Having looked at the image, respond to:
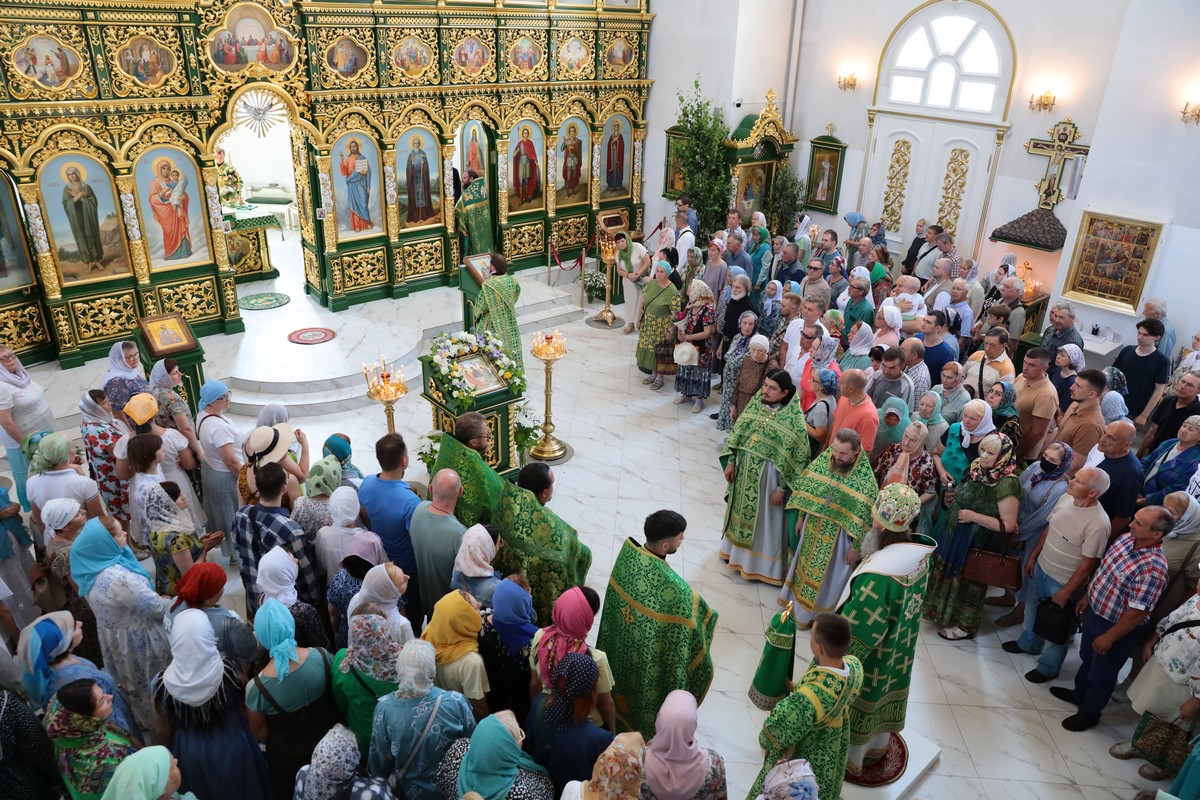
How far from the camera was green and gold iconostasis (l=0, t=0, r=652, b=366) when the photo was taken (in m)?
9.42

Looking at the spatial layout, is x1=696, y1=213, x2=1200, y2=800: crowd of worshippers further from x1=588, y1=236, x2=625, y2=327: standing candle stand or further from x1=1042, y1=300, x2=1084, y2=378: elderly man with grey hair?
x1=588, y1=236, x2=625, y2=327: standing candle stand

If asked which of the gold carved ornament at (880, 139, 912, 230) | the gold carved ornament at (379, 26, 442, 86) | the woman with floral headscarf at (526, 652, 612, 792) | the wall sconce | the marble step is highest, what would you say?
the gold carved ornament at (379, 26, 442, 86)

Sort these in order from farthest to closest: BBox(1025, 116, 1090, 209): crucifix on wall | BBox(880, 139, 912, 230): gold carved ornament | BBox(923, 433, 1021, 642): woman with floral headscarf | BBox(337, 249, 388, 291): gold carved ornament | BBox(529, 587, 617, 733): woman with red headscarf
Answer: BBox(880, 139, 912, 230): gold carved ornament → BBox(337, 249, 388, 291): gold carved ornament → BBox(1025, 116, 1090, 209): crucifix on wall → BBox(923, 433, 1021, 642): woman with floral headscarf → BBox(529, 587, 617, 733): woman with red headscarf

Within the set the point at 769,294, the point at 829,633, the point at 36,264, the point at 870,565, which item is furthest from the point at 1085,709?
the point at 36,264

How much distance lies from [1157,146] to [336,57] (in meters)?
10.7

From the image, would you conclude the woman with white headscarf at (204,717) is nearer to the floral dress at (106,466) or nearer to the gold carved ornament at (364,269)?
the floral dress at (106,466)

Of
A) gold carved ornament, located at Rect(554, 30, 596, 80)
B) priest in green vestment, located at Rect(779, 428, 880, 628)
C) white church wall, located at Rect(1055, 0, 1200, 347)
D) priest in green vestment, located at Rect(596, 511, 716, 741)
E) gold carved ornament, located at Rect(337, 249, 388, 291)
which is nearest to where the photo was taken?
priest in green vestment, located at Rect(596, 511, 716, 741)

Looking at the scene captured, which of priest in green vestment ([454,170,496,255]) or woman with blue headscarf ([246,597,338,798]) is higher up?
priest in green vestment ([454,170,496,255])

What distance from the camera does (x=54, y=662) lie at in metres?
3.99

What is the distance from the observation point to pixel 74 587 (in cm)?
525

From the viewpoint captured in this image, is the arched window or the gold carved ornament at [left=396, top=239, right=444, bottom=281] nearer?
the arched window

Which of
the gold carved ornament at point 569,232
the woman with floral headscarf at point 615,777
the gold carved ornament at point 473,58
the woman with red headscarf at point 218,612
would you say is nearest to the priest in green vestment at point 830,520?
the woman with floral headscarf at point 615,777

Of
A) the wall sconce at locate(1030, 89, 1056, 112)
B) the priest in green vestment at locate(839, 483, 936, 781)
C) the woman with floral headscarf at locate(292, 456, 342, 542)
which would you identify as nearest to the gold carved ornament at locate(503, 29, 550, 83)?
the wall sconce at locate(1030, 89, 1056, 112)

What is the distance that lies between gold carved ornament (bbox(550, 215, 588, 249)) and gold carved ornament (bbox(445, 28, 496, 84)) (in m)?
2.81
